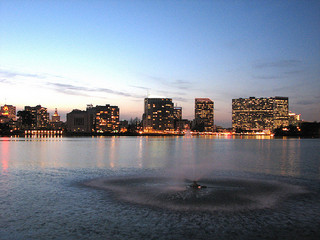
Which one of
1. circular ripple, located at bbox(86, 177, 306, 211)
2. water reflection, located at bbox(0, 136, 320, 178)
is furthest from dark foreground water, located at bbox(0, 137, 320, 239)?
water reflection, located at bbox(0, 136, 320, 178)

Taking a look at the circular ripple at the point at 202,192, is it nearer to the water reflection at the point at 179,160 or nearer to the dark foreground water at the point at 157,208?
the dark foreground water at the point at 157,208

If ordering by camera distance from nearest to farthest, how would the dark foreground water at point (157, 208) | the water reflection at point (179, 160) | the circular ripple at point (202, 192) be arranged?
1. the dark foreground water at point (157, 208)
2. the circular ripple at point (202, 192)
3. the water reflection at point (179, 160)

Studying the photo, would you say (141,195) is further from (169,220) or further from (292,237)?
(292,237)

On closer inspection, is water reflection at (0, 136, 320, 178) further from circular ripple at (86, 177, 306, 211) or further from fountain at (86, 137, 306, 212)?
circular ripple at (86, 177, 306, 211)

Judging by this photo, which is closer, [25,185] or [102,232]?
[102,232]

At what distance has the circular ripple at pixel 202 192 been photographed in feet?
60.5

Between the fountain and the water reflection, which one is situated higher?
the fountain

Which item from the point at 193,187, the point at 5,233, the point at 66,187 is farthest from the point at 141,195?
the point at 5,233

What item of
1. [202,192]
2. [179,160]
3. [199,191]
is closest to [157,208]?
[202,192]

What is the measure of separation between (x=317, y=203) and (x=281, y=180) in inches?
366

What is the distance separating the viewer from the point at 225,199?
19.8 m

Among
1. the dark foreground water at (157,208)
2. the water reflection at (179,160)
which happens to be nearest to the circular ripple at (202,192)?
the dark foreground water at (157,208)

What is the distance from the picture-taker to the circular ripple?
18.5 metres

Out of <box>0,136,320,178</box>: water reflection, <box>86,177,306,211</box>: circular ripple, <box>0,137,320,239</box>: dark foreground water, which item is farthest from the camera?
<box>0,136,320,178</box>: water reflection
